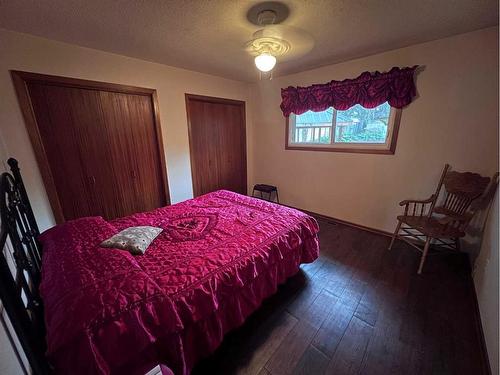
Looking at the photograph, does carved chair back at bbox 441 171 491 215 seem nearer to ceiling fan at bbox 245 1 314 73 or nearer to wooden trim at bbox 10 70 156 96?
ceiling fan at bbox 245 1 314 73

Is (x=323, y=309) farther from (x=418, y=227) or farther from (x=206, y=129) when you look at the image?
(x=206, y=129)

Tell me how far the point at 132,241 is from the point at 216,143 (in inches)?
94.6

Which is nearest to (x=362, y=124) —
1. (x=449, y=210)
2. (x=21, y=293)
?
(x=449, y=210)

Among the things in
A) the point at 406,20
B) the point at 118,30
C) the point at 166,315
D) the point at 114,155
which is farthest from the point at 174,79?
the point at 166,315

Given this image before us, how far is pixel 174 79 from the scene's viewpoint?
2.75m

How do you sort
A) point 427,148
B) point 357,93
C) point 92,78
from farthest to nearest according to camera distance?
point 357,93 < point 427,148 < point 92,78

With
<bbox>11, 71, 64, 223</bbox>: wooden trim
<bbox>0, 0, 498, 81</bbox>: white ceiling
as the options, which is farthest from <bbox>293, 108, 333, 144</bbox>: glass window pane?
<bbox>11, 71, 64, 223</bbox>: wooden trim

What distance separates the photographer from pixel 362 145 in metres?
2.75

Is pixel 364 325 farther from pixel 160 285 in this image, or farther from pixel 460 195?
pixel 460 195

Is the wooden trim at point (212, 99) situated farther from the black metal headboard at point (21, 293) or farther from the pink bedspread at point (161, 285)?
the black metal headboard at point (21, 293)

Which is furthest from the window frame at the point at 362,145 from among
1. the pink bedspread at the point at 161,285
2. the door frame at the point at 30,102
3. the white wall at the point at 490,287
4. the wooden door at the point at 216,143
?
the door frame at the point at 30,102

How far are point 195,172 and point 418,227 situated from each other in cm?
296

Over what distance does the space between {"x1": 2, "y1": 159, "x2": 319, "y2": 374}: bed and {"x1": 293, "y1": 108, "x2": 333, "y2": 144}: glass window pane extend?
5.66 ft

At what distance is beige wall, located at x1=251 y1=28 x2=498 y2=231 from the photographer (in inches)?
75.4
